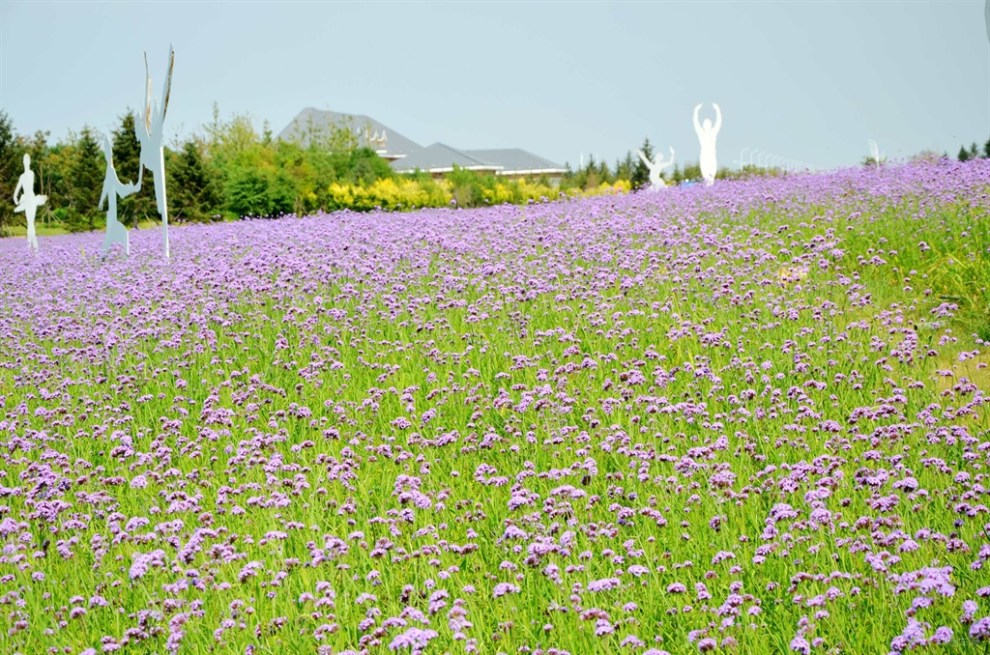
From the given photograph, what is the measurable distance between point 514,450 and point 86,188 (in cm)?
4047

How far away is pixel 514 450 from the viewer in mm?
6016

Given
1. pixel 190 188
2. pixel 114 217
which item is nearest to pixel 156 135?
pixel 114 217

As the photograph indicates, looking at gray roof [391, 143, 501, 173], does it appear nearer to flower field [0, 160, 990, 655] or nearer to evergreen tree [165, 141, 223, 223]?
evergreen tree [165, 141, 223, 223]

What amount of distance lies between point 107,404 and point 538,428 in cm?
335

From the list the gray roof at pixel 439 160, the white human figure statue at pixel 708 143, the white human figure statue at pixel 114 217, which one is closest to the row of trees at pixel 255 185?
the white human figure statue at pixel 708 143

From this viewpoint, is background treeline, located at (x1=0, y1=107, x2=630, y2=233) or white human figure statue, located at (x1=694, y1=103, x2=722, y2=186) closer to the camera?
white human figure statue, located at (x1=694, y1=103, x2=722, y2=186)

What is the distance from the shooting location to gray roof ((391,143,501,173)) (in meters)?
90.8

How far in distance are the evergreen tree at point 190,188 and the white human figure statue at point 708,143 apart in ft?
68.5

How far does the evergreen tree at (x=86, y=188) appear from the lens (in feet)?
139

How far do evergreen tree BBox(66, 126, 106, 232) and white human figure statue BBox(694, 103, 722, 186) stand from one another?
25.8 metres

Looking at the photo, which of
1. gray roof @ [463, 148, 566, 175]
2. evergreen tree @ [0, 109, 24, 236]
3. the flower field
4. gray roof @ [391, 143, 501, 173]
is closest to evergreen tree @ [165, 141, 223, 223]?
A: evergreen tree @ [0, 109, 24, 236]

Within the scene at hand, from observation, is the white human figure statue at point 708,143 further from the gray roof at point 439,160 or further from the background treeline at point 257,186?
the gray roof at point 439,160

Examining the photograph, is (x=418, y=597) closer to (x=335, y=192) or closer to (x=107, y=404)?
(x=107, y=404)

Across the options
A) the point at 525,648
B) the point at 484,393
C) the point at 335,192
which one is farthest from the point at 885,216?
the point at 335,192
